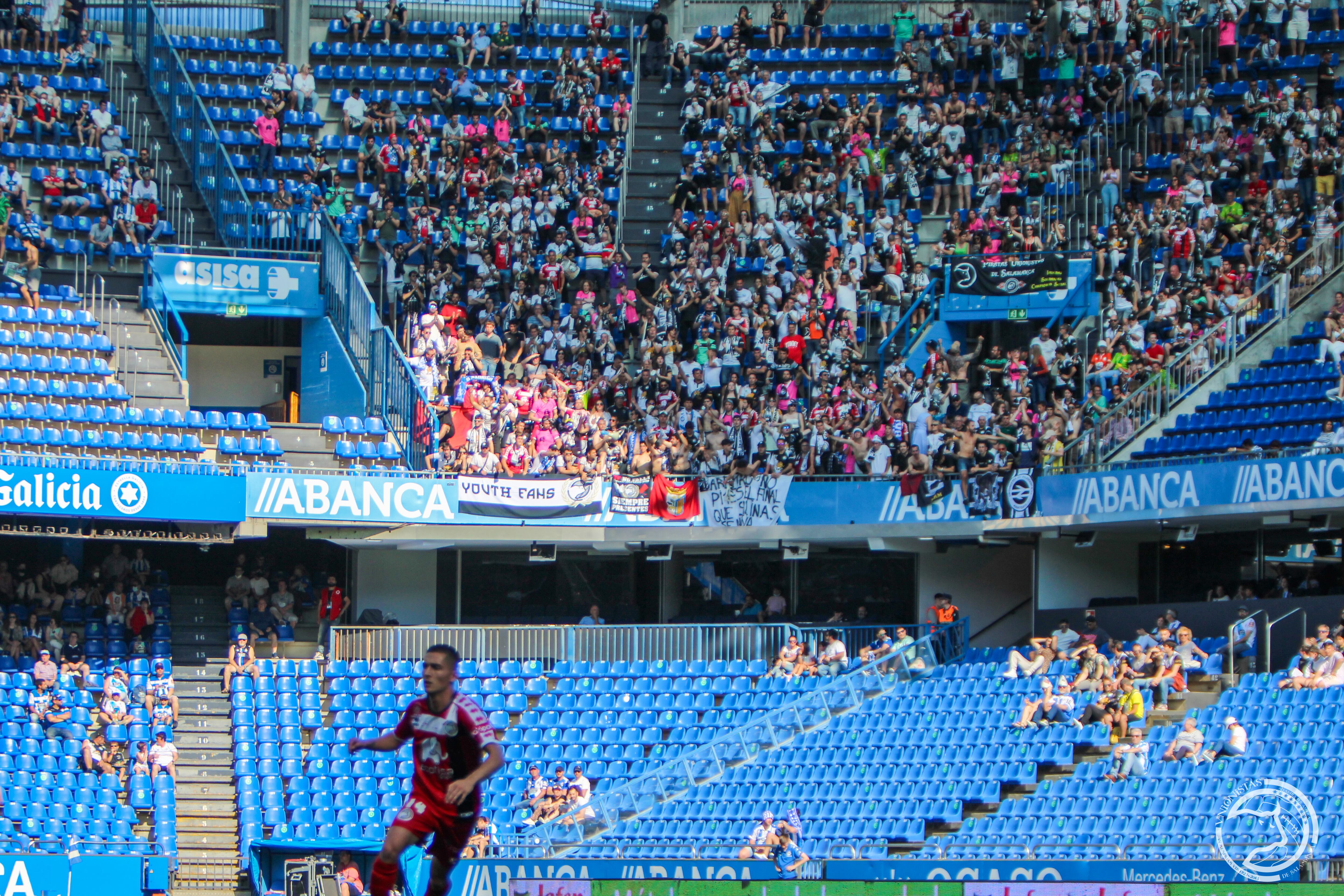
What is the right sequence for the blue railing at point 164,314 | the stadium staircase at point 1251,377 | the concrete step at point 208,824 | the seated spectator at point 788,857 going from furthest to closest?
the blue railing at point 164,314 → the stadium staircase at point 1251,377 → the concrete step at point 208,824 → the seated spectator at point 788,857

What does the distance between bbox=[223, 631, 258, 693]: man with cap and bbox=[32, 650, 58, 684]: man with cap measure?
234 centimetres

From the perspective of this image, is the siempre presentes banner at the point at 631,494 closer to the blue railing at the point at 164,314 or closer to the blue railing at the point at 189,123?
the blue railing at the point at 164,314

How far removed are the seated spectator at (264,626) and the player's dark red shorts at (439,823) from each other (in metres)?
17.9

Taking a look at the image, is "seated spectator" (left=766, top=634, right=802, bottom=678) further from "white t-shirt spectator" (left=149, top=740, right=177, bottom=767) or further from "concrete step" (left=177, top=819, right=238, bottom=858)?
"white t-shirt spectator" (left=149, top=740, right=177, bottom=767)

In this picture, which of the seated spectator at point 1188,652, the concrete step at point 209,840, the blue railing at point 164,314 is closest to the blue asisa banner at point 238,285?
the blue railing at point 164,314

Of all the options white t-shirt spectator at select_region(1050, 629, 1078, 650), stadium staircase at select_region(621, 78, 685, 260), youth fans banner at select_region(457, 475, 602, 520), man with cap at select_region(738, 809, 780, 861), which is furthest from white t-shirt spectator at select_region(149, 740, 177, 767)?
stadium staircase at select_region(621, 78, 685, 260)

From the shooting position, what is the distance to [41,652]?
80.4ft

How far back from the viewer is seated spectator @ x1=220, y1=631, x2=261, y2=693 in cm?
2570

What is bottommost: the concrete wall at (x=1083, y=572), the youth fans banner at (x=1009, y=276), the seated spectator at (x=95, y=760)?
the seated spectator at (x=95, y=760)

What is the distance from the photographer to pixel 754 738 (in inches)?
979

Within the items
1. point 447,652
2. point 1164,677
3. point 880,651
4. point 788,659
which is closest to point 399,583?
point 788,659

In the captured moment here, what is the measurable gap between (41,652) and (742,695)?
9.57 meters

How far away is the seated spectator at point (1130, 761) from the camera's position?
856 inches

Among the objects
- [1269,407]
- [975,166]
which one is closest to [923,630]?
[1269,407]
